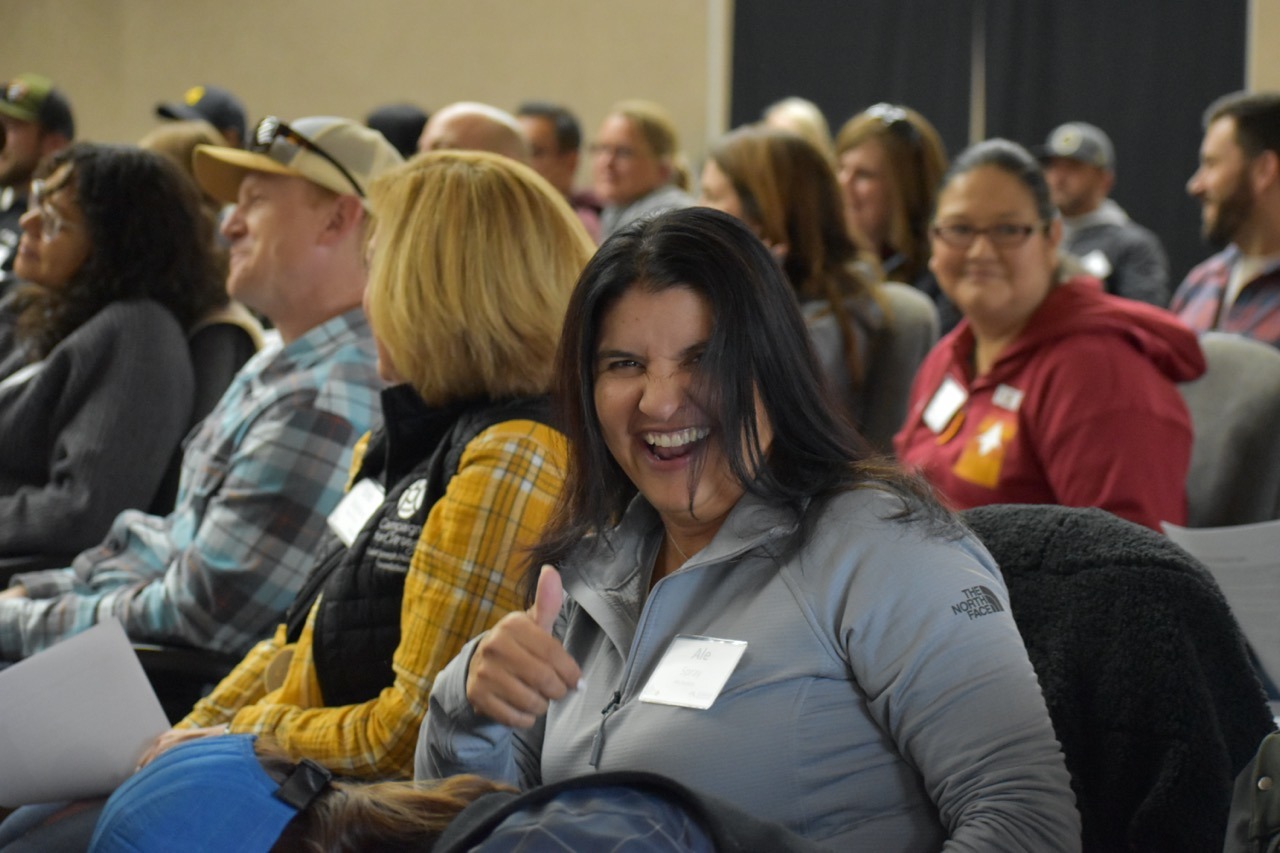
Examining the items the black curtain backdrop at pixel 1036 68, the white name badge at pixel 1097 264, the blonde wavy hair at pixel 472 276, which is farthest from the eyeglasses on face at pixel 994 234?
the black curtain backdrop at pixel 1036 68

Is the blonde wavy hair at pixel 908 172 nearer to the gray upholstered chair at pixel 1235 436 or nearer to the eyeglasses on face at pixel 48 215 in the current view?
the gray upholstered chair at pixel 1235 436

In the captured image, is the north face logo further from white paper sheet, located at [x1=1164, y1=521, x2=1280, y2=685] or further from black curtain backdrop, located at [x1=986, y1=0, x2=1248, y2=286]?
black curtain backdrop, located at [x1=986, y1=0, x2=1248, y2=286]

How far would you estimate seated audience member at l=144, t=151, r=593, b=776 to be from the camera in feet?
5.45

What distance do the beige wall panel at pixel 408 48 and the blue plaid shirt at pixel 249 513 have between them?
5404mm

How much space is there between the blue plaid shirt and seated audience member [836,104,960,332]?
76.1 inches

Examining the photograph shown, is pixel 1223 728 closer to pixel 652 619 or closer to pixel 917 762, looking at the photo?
pixel 917 762

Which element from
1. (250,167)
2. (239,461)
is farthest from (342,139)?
(239,461)

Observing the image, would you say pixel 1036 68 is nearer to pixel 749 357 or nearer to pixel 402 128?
pixel 402 128

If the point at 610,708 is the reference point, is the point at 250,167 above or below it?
above

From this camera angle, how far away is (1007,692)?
45.1 inches

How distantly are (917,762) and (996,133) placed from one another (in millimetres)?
6745

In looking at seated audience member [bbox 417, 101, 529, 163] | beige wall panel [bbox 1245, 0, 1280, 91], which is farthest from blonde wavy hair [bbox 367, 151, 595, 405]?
beige wall panel [bbox 1245, 0, 1280, 91]

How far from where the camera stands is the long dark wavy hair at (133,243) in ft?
9.64

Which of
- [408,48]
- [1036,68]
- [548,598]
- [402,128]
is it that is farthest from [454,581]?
[1036,68]
